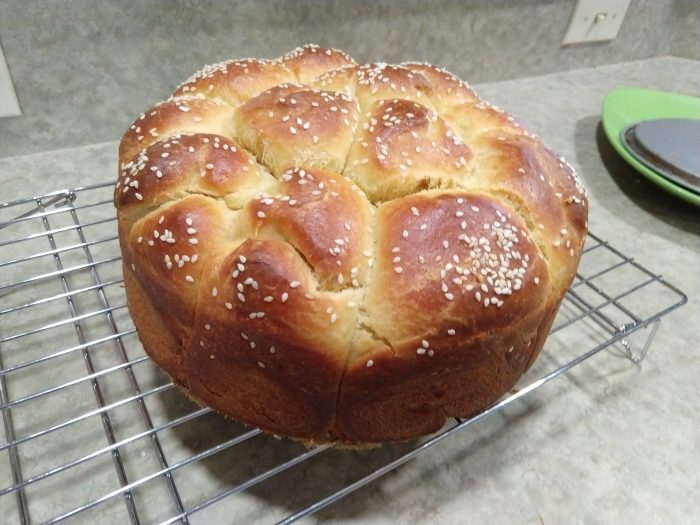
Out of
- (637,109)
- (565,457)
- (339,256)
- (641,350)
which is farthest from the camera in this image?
(637,109)

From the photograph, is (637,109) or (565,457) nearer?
(565,457)

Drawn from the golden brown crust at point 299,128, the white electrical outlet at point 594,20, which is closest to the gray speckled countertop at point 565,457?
the golden brown crust at point 299,128

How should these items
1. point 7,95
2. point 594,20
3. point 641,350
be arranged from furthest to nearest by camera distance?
point 594,20 < point 7,95 < point 641,350

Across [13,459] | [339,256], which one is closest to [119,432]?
[13,459]

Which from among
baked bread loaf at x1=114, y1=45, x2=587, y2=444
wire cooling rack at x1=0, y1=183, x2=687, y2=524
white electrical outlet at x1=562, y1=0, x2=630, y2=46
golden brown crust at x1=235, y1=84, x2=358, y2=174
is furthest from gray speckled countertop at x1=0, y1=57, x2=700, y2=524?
white electrical outlet at x1=562, y1=0, x2=630, y2=46

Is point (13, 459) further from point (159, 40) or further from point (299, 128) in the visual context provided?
point (159, 40)

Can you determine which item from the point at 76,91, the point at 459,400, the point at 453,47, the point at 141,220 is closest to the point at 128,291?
the point at 141,220

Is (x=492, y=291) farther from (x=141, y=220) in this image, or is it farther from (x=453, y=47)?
(x=453, y=47)
